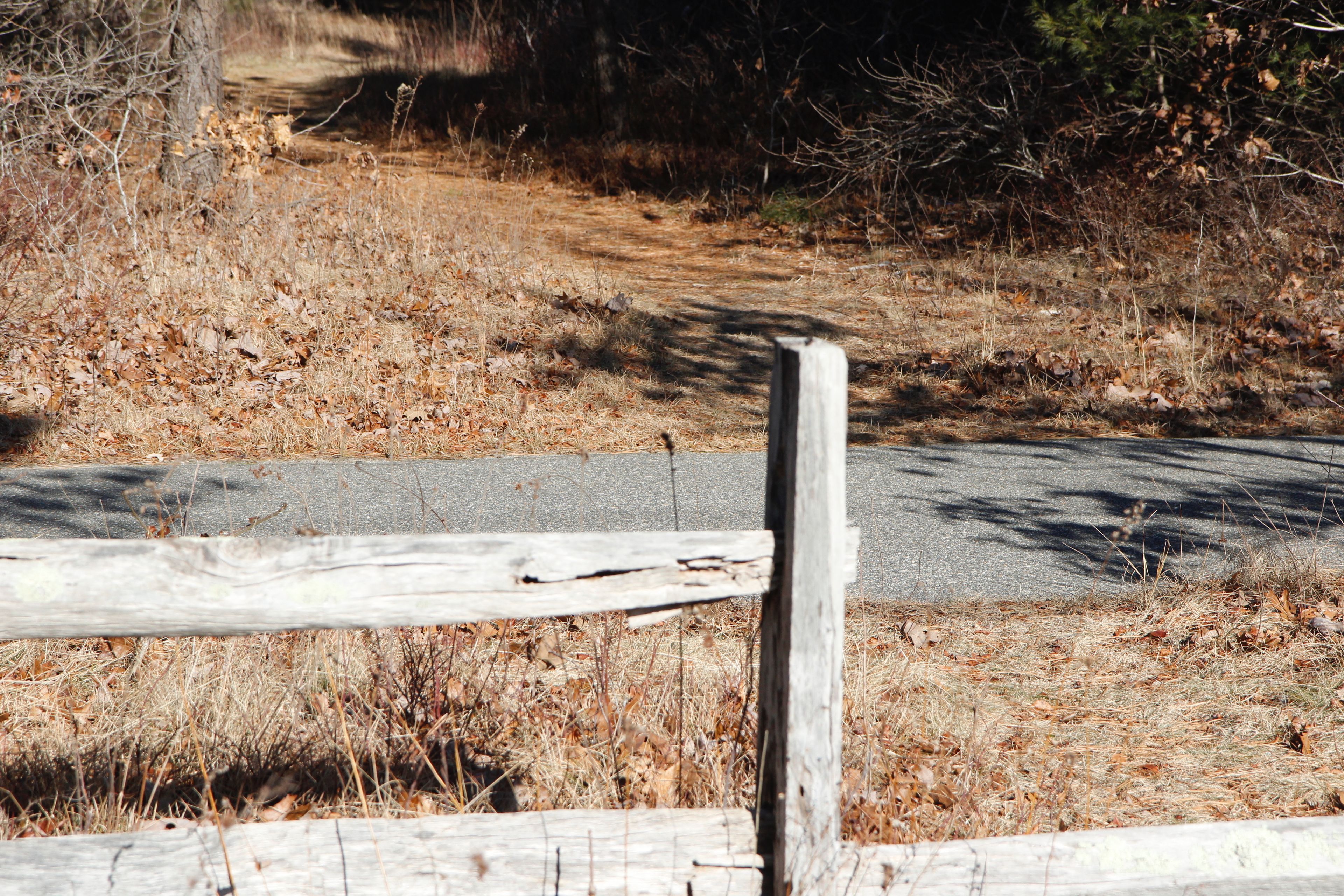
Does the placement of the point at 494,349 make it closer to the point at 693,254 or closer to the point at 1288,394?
the point at 693,254

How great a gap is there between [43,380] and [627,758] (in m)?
5.22

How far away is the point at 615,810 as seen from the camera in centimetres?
225

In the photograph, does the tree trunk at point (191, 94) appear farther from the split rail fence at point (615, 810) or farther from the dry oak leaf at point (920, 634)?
the split rail fence at point (615, 810)

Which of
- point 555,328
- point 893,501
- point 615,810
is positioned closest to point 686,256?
point 555,328

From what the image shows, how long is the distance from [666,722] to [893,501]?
8.71 feet

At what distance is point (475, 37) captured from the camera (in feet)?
63.4

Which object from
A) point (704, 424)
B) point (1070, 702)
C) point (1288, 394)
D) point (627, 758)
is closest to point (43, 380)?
point (704, 424)

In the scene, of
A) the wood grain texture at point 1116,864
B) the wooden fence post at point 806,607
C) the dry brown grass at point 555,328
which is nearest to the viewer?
the wooden fence post at point 806,607

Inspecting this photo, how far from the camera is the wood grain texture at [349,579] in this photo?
69.2 inches

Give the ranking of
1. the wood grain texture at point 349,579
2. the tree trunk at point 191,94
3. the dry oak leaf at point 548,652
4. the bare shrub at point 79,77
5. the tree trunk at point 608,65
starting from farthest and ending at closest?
1. the tree trunk at point 608,65
2. the tree trunk at point 191,94
3. the bare shrub at point 79,77
4. the dry oak leaf at point 548,652
5. the wood grain texture at point 349,579

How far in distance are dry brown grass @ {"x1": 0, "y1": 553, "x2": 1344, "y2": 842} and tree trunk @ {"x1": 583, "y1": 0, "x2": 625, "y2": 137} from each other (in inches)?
484

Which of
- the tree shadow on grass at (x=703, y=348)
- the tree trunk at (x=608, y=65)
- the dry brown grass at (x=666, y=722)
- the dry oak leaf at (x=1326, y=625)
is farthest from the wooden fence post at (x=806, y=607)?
the tree trunk at (x=608, y=65)

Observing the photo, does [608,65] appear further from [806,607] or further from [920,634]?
[806,607]

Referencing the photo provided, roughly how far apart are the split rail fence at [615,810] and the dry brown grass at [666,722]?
273mm
